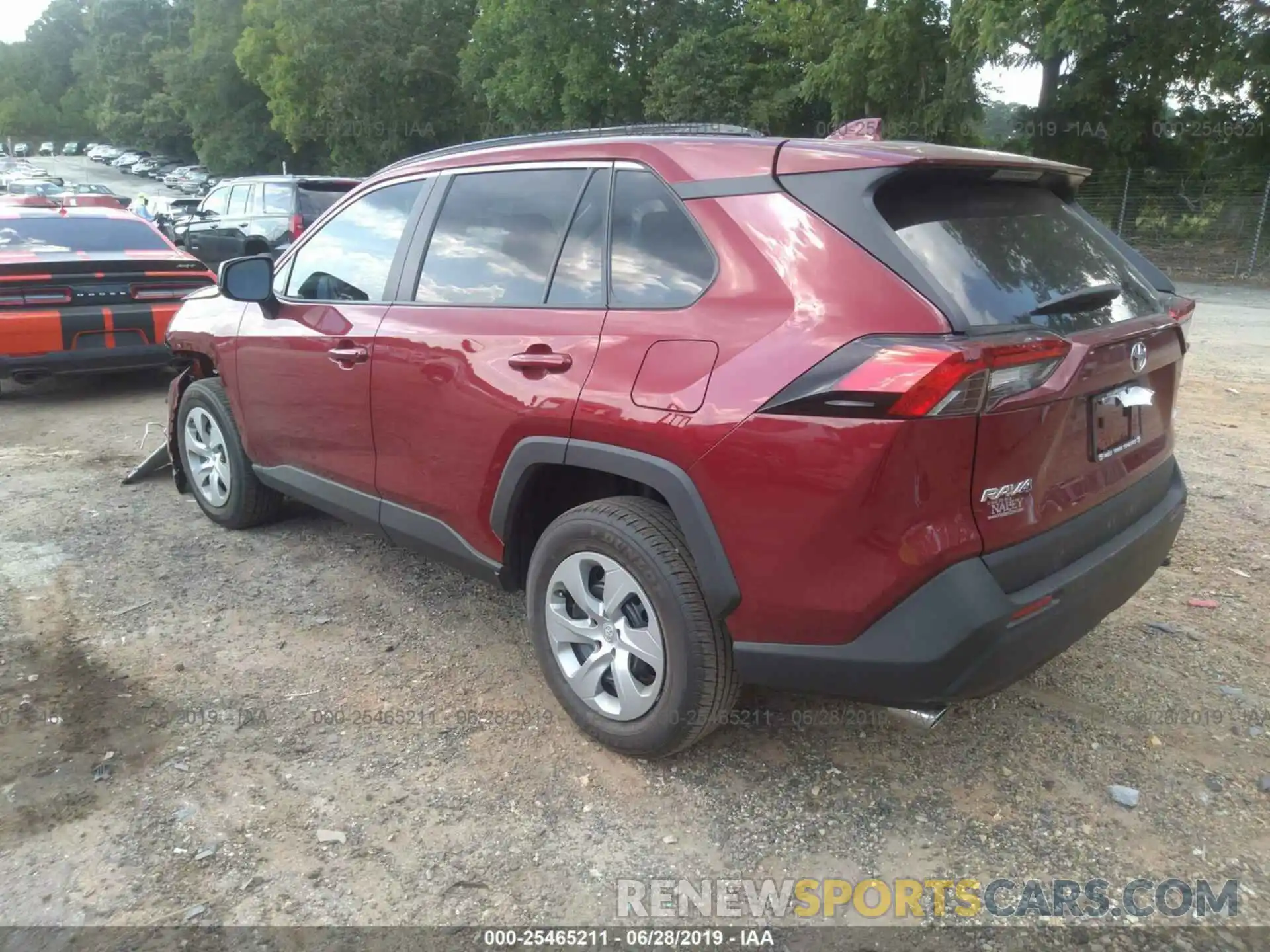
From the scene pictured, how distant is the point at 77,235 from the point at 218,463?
169 inches

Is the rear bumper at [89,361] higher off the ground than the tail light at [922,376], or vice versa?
the tail light at [922,376]

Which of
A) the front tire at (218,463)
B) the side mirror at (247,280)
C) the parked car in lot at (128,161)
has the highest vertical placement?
the parked car in lot at (128,161)

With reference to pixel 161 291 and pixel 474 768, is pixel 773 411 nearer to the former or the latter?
pixel 474 768

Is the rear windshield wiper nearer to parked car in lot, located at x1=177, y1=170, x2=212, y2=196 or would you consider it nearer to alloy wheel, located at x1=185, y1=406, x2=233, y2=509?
alloy wheel, located at x1=185, y1=406, x2=233, y2=509

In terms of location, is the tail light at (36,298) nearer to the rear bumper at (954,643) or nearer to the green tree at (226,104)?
the rear bumper at (954,643)

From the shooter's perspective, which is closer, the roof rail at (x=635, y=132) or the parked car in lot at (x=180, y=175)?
the roof rail at (x=635, y=132)

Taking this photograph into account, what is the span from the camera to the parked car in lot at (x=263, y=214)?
13.5 metres

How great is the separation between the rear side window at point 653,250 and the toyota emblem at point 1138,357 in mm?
1152

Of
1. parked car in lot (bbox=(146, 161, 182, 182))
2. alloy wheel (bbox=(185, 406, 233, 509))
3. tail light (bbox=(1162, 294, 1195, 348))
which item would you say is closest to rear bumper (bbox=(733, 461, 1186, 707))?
tail light (bbox=(1162, 294, 1195, 348))

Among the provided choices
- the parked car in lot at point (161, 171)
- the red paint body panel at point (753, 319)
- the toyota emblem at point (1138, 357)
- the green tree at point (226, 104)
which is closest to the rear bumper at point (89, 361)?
the red paint body panel at point (753, 319)

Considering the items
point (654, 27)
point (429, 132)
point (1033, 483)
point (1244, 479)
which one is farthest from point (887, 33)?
point (429, 132)

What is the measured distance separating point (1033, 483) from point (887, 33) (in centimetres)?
2192

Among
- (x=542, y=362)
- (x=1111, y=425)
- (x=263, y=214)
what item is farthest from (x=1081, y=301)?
(x=263, y=214)

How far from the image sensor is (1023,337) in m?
2.29
